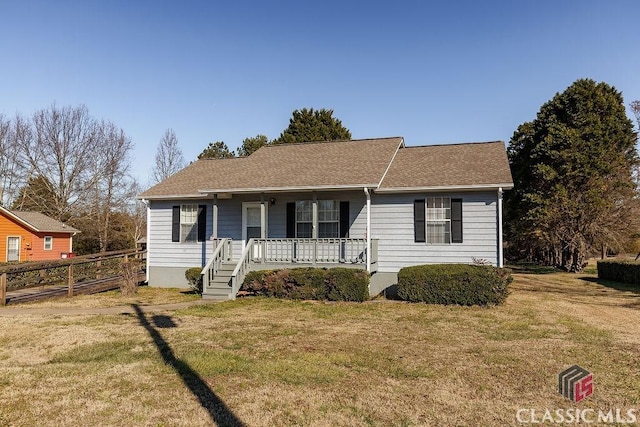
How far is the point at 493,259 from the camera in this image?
13023mm

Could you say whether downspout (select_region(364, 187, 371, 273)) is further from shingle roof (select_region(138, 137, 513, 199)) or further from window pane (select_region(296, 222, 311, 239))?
window pane (select_region(296, 222, 311, 239))

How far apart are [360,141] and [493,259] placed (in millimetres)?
8072

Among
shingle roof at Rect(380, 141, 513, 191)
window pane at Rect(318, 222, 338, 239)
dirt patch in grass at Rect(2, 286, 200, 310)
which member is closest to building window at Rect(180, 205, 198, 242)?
dirt patch in grass at Rect(2, 286, 200, 310)

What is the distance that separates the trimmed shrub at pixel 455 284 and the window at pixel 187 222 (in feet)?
27.3

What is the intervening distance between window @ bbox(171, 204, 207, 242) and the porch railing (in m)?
3.13

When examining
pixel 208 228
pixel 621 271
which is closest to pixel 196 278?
pixel 208 228

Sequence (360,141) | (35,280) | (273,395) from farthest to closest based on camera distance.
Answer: (360,141) < (35,280) < (273,395)

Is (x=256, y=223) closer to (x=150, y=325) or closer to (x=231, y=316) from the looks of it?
(x=231, y=316)

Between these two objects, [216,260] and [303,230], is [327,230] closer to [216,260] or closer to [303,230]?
[303,230]

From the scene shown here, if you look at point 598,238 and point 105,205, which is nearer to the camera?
point 598,238

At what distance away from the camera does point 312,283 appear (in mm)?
12719

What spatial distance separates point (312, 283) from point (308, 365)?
6.49m

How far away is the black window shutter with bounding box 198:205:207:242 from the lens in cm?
1606

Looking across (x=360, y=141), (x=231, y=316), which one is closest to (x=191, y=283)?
(x=231, y=316)
